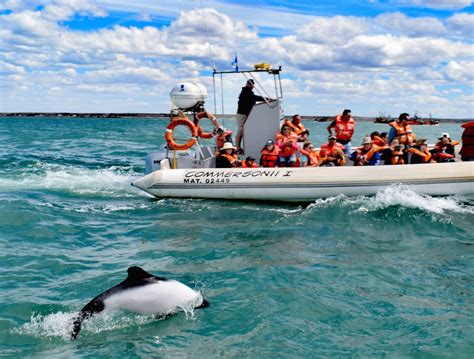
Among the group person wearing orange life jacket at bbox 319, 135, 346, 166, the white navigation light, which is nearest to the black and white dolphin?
person wearing orange life jacket at bbox 319, 135, 346, 166

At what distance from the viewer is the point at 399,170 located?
11.7m

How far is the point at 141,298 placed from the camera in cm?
568

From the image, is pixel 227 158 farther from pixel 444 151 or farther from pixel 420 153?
pixel 444 151

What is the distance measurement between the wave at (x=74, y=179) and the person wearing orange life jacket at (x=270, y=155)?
12.5 feet

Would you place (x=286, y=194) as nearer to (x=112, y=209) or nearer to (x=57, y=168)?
(x=112, y=209)

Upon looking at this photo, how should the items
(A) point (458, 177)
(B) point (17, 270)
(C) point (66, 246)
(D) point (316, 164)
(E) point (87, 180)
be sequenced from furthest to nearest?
(E) point (87, 180)
(D) point (316, 164)
(A) point (458, 177)
(C) point (66, 246)
(B) point (17, 270)

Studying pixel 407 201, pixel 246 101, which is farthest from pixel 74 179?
pixel 407 201

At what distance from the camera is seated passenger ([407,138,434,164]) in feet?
41.0

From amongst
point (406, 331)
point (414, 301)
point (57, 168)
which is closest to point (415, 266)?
point (414, 301)

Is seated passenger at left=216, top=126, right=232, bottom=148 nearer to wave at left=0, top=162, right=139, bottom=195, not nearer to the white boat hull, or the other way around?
the white boat hull

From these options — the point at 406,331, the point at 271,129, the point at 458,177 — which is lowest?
the point at 406,331

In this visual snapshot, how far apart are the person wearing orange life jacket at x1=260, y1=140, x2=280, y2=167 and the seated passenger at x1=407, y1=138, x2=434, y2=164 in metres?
3.05

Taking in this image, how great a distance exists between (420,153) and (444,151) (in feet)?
3.01

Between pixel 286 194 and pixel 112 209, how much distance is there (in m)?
3.85
